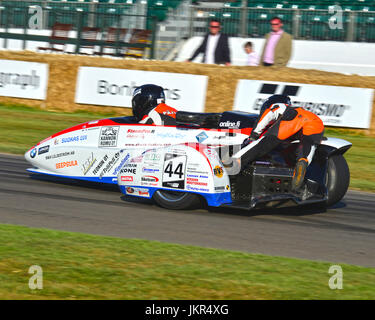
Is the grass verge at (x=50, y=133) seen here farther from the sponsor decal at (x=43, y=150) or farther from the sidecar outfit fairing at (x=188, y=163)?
the sponsor decal at (x=43, y=150)

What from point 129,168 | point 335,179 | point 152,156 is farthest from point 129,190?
point 335,179

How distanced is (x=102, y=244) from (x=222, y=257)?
3.40 ft

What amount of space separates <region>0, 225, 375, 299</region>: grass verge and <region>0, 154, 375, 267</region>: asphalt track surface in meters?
0.38

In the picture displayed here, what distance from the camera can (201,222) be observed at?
22.2 ft

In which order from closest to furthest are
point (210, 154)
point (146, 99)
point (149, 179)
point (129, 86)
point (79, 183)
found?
point (210, 154), point (149, 179), point (146, 99), point (79, 183), point (129, 86)

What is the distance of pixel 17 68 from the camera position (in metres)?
16.9

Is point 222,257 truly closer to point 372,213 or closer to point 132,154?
point 132,154

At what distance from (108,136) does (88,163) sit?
41cm

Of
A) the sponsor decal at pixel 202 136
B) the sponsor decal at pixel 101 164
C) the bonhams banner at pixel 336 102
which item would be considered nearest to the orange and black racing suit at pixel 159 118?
the sponsor decal at pixel 202 136

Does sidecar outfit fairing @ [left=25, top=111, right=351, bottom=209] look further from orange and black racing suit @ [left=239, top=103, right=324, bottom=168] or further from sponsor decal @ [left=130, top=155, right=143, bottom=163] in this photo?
orange and black racing suit @ [left=239, top=103, right=324, bottom=168]

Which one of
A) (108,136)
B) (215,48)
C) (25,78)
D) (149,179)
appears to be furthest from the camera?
(25,78)

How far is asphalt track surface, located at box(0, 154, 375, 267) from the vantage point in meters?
5.96

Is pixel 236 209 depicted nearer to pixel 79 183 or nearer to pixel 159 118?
pixel 159 118
